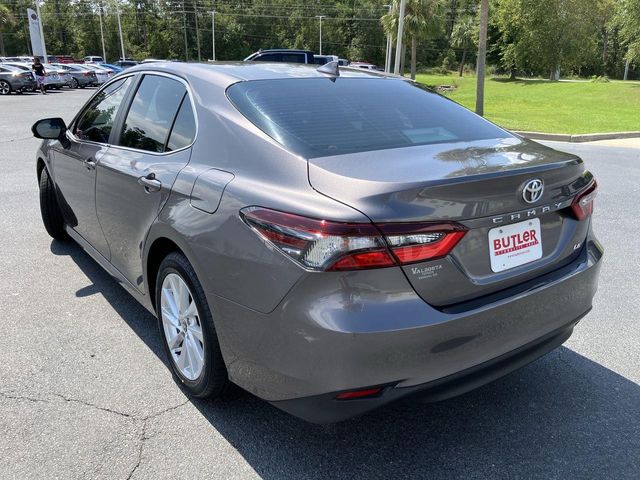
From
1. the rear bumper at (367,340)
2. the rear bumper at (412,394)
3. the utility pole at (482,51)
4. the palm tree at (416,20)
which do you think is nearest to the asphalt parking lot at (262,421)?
the rear bumper at (412,394)

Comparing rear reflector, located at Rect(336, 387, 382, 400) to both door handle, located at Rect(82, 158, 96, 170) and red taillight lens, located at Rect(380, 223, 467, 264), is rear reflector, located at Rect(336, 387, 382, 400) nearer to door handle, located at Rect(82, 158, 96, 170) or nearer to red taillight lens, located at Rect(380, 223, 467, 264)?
red taillight lens, located at Rect(380, 223, 467, 264)

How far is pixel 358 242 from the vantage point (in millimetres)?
1972

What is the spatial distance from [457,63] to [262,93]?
312 ft

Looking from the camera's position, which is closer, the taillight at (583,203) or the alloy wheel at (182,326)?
the taillight at (583,203)

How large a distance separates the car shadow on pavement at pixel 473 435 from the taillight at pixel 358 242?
60 centimetres

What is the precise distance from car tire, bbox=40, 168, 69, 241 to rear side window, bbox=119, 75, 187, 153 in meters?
1.85

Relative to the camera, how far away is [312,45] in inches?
3804

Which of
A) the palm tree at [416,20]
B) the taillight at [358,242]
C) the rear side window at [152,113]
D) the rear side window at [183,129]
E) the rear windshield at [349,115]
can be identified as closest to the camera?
the taillight at [358,242]

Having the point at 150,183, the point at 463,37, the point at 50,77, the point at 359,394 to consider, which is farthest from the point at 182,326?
the point at 463,37

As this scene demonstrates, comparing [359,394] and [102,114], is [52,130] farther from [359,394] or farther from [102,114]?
[359,394]

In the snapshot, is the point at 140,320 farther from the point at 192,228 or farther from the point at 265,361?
the point at 265,361

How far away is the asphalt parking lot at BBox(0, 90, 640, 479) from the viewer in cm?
242

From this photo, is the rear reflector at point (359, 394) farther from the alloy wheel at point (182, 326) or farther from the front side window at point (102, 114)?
the front side window at point (102, 114)

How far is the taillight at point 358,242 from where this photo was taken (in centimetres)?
197
